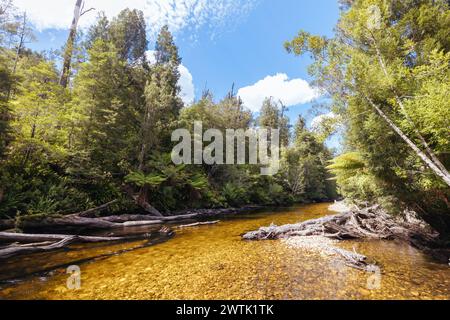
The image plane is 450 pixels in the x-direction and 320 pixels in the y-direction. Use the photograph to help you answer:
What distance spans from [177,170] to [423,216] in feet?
42.9

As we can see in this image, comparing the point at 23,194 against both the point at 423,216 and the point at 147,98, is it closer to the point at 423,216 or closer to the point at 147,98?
the point at 147,98

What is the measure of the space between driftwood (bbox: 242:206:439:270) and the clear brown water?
2.68ft

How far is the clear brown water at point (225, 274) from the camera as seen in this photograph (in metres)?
3.77

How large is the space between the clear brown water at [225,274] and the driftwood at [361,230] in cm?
82

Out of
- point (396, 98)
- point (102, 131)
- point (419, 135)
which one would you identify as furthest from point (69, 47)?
point (419, 135)

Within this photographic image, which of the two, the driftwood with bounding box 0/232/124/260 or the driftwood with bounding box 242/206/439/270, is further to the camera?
the driftwood with bounding box 242/206/439/270

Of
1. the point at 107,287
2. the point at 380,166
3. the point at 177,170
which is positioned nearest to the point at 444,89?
the point at 380,166

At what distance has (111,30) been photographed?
18.8 meters

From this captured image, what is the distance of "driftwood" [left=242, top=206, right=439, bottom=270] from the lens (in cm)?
734

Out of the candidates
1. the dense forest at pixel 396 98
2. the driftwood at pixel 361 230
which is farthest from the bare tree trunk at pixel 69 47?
the driftwood at pixel 361 230

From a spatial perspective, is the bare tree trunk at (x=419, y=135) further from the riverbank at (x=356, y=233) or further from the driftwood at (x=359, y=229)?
the driftwood at (x=359, y=229)

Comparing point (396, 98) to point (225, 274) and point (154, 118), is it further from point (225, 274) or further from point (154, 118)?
point (154, 118)

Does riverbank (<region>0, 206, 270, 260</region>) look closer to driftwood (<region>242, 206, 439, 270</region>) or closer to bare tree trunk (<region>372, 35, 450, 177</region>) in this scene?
driftwood (<region>242, 206, 439, 270</region>)

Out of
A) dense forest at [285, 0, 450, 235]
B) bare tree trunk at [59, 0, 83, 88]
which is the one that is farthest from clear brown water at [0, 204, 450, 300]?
bare tree trunk at [59, 0, 83, 88]
